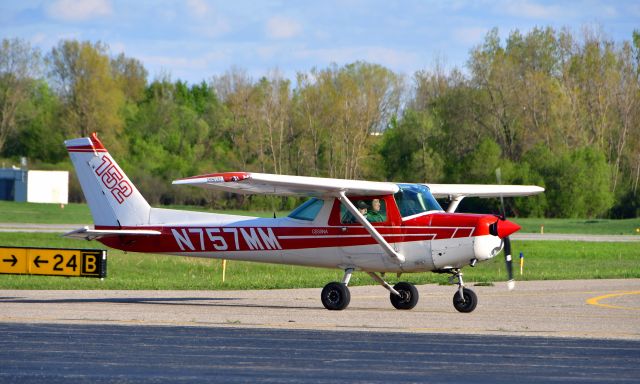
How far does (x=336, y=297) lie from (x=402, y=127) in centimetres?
6334

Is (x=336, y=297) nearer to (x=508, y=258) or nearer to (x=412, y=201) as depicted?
(x=412, y=201)

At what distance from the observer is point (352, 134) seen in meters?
80.8

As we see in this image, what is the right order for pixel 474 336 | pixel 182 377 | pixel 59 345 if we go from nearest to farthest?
pixel 182 377, pixel 59 345, pixel 474 336

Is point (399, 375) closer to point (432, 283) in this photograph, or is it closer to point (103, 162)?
point (103, 162)

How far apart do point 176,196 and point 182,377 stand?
70622 millimetres

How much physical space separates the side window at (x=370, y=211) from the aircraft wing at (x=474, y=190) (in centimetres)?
179

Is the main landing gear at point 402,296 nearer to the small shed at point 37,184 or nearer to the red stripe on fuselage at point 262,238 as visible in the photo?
the red stripe on fuselage at point 262,238

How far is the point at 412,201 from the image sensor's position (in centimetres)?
1953

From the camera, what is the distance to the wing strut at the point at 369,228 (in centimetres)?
1906

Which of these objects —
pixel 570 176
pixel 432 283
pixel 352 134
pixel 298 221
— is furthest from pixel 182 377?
pixel 352 134

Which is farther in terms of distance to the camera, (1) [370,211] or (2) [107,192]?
(2) [107,192]

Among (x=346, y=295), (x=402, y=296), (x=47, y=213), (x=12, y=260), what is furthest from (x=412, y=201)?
(x=47, y=213)

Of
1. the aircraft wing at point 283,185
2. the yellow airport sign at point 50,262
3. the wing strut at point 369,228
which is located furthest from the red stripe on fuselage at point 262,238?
the yellow airport sign at point 50,262

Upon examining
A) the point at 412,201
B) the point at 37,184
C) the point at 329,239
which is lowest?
the point at 37,184
